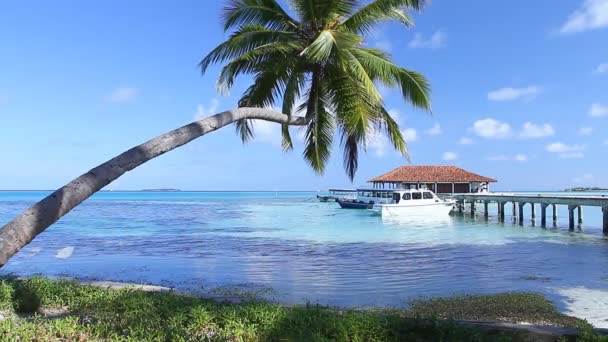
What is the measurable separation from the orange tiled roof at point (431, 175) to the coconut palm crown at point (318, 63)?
141 ft

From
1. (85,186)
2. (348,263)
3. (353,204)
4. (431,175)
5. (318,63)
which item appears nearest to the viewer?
(85,186)

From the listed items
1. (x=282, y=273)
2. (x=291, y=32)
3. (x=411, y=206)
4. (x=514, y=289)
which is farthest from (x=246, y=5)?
(x=411, y=206)

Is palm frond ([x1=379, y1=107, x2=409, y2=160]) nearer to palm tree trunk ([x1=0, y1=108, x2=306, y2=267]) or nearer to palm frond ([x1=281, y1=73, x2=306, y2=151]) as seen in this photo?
palm frond ([x1=281, y1=73, x2=306, y2=151])

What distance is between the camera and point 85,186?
4660 mm

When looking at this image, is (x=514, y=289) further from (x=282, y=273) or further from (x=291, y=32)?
(x=291, y=32)

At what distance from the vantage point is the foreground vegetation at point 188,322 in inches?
200

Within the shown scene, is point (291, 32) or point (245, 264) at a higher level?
point (291, 32)

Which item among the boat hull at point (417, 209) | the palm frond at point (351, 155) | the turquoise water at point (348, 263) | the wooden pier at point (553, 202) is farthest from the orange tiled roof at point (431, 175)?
the palm frond at point (351, 155)

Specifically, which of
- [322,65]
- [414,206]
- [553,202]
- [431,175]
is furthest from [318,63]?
[431,175]

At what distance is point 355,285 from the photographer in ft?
39.6

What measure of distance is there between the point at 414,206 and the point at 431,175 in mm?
14253

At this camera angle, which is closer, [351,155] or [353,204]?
[351,155]

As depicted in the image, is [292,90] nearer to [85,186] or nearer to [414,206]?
[85,186]

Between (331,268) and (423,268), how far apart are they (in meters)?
2.64
